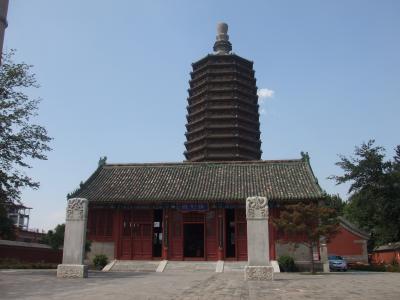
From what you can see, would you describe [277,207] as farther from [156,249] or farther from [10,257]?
[10,257]

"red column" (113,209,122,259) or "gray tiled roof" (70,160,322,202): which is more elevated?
"gray tiled roof" (70,160,322,202)

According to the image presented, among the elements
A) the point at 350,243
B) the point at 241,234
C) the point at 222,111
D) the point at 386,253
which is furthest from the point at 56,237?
the point at 386,253

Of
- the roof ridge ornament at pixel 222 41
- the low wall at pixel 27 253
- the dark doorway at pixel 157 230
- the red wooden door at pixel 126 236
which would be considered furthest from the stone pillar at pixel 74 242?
the roof ridge ornament at pixel 222 41

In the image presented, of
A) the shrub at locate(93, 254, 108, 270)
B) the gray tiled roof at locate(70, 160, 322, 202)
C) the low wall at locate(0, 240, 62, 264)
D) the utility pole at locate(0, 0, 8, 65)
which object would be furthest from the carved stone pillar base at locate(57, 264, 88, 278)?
the utility pole at locate(0, 0, 8, 65)

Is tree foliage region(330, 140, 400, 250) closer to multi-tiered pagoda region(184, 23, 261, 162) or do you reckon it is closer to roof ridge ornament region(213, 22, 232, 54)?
multi-tiered pagoda region(184, 23, 261, 162)

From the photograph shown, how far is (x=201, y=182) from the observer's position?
28984mm

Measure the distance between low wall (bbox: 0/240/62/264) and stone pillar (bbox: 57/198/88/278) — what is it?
13516 mm

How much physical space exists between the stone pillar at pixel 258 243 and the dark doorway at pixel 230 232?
10.8 m

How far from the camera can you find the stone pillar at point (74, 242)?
55.4ft

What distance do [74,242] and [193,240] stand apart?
1195 cm

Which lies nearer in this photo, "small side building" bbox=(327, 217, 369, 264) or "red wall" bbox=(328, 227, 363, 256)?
"small side building" bbox=(327, 217, 369, 264)

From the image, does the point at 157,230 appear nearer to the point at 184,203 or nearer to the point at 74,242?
the point at 184,203

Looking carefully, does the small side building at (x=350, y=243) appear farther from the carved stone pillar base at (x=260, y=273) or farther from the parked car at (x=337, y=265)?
the carved stone pillar base at (x=260, y=273)

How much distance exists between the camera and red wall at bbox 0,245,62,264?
93.6 ft
